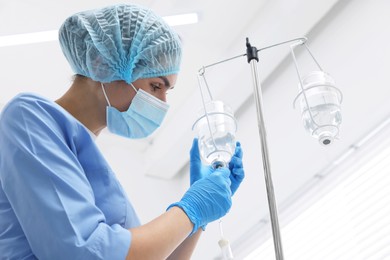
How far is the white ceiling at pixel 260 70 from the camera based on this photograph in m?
2.60

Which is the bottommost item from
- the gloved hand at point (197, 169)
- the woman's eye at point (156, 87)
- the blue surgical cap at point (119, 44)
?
the gloved hand at point (197, 169)

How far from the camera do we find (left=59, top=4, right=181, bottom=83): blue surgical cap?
1479mm

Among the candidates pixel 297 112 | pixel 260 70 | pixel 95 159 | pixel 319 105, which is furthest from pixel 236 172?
pixel 260 70

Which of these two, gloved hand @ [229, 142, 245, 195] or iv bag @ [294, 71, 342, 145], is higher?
iv bag @ [294, 71, 342, 145]

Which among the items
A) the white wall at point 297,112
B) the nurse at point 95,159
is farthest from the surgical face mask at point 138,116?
the white wall at point 297,112

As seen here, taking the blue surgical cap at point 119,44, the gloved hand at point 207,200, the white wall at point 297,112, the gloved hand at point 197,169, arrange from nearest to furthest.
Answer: the gloved hand at point 207,200
the blue surgical cap at point 119,44
the gloved hand at point 197,169
the white wall at point 297,112

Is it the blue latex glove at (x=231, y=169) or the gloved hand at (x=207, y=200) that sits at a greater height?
the blue latex glove at (x=231, y=169)

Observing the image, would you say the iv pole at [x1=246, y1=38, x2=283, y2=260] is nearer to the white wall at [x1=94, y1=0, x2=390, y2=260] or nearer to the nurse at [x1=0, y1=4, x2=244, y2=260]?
the nurse at [x1=0, y1=4, x2=244, y2=260]

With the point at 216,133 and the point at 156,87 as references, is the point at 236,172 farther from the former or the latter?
the point at 156,87

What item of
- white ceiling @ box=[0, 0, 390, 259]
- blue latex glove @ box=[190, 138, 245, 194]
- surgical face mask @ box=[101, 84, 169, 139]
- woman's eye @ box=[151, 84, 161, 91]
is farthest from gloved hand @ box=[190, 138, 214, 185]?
white ceiling @ box=[0, 0, 390, 259]

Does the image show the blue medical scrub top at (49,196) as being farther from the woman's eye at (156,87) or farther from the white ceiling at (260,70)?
the white ceiling at (260,70)

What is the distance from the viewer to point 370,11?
2.66 metres

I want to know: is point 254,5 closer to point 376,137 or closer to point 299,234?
point 376,137

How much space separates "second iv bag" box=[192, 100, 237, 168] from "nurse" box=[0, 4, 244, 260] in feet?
0.16
